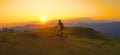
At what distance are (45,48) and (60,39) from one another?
738 cm

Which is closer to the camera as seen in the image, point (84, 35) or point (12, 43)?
point (12, 43)

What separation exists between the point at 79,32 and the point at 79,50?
2818cm

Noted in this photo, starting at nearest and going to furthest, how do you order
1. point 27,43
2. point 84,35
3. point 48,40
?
point 27,43
point 48,40
point 84,35

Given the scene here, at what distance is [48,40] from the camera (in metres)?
48.3

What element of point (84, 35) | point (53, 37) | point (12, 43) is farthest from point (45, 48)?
point (84, 35)

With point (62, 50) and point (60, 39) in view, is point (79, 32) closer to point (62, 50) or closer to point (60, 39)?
point (60, 39)

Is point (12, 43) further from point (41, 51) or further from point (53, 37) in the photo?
point (53, 37)

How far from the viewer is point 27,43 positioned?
145 ft

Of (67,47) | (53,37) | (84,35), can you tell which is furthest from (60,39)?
(84,35)

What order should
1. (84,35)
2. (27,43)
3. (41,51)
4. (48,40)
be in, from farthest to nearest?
(84,35)
(48,40)
(27,43)
(41,51)

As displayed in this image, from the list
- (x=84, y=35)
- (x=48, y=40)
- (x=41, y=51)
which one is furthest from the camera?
(x=84, y=35)

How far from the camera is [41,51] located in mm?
41344

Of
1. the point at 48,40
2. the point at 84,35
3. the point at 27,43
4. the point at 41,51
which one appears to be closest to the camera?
the point at 41,51

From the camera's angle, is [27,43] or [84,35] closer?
[27,43]
